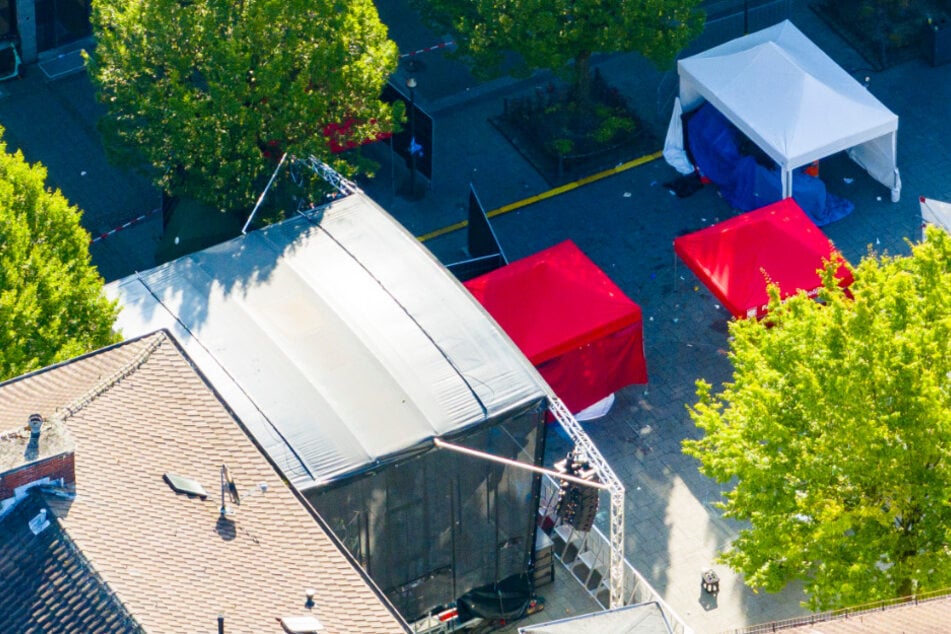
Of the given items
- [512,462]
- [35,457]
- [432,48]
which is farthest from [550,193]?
[35,457]

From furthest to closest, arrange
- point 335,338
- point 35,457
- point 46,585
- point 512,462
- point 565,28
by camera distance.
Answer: point 565,28, point 335,338, point 512,462, point 35,457, point 46,585

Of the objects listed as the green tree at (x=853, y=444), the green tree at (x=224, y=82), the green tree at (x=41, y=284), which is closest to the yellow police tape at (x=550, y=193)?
the green tree at (x=224, y=82)

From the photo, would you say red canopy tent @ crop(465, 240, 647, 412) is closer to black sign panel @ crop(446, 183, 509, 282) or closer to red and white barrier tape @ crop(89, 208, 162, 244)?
black sign panel @ crop(446, 183, 509, 282)

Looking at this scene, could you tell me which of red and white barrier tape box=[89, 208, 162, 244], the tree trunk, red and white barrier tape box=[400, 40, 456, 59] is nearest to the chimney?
red and white barrier tape box=[89, 208, 162, 244]

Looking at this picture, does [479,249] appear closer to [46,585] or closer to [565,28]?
[565,28]

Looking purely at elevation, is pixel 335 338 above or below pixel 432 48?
above

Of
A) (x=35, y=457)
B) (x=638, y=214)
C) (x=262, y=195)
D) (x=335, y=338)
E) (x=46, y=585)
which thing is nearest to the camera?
(x=46, y=585)
